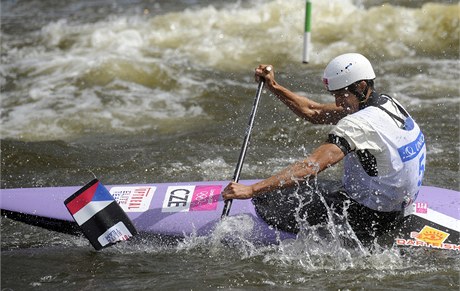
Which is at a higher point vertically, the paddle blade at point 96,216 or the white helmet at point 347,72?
the white helmet at point 347,72

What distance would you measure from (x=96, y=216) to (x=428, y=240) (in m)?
2.17

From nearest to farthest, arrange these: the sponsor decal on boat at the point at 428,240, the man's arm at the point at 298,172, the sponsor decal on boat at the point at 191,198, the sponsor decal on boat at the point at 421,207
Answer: the man's arm at the point at 298,172 → the sponsor decal on boat at the point at 428,240 → the sponsor decal on boat at the point at 421,207 → the sponsor decal on boat at the point at 191,198

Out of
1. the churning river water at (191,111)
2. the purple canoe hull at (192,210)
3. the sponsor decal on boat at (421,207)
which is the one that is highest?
the sponsor decal on boat at (421,207)

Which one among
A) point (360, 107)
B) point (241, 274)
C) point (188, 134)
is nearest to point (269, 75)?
point (360, 107)

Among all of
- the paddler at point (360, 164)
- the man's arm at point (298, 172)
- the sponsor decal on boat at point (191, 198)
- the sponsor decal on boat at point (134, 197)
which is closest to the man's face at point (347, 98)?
the paddler at point (360, 164)

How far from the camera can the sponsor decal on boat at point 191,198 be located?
5.20m

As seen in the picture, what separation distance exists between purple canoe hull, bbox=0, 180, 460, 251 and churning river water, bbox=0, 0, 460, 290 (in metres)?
0.09

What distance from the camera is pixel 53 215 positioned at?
539 centimetres

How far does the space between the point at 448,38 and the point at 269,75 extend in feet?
21.8

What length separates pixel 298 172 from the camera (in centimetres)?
438

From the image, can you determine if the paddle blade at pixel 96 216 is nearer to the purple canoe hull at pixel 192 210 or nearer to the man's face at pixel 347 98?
the purple canoe hull at pixel 192 210

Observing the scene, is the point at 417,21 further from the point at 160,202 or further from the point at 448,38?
the point at 160,202

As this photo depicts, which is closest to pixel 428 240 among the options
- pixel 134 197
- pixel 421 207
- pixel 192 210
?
pixel 421 207

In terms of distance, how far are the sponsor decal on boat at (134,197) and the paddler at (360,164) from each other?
92cm
